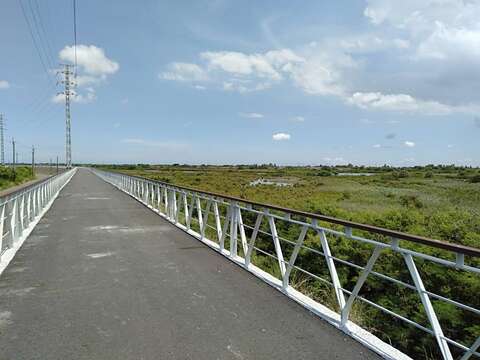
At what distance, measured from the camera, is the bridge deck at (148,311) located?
338cm

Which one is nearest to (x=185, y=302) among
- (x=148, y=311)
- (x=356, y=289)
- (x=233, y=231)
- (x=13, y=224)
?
(x=148, y=311)

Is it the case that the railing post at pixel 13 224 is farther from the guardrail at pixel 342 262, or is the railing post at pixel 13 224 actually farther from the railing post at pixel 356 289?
the railing post at pixel 356 289

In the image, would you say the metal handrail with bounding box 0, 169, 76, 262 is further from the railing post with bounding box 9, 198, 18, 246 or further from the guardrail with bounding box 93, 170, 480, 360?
the guardrail with bounding box 93, 170, 480, 360

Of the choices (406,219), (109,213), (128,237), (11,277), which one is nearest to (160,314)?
(11,277)

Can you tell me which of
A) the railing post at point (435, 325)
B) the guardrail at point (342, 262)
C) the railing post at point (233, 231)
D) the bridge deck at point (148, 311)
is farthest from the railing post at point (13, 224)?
the railing post at point (435, 325)

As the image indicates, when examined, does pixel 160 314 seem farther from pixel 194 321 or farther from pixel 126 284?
pixel 126 284

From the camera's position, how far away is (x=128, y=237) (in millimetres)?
8883

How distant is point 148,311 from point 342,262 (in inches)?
97.1

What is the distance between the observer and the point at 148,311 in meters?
4.27

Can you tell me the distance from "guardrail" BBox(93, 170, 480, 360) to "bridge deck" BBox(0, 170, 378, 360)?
0.27m

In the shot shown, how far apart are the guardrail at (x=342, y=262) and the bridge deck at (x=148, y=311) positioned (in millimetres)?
272

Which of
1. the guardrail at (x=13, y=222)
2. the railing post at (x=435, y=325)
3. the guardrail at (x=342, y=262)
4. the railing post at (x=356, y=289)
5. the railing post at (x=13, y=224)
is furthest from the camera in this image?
the railing post at (x=13, y=224)

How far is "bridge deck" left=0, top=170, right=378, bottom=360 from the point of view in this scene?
3379 millimetres

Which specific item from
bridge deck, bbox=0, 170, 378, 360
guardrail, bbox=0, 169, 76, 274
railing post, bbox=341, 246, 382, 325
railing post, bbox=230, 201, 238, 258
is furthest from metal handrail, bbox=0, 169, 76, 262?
railing post, bbox=341, 246, 382, 325
